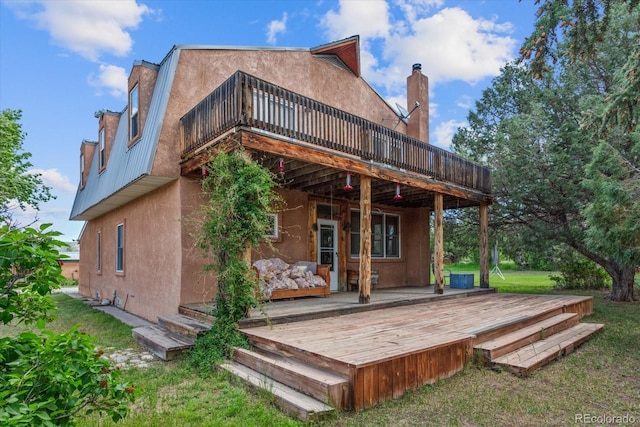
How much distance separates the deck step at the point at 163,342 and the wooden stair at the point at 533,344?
4001 millimetres

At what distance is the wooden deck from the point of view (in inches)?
149

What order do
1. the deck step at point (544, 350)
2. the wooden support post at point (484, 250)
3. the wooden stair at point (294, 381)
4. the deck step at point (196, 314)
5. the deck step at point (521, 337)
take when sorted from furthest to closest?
the wooden support post at point (484, 250) < the deck step at point (196, 314) < the deck step at point (521, 337) < the deck step at point (544, 350) < the wooden stair at point (294, 381)

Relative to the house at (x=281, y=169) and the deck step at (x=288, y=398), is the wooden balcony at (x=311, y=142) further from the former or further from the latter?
the deck step at (x=288, y=398)

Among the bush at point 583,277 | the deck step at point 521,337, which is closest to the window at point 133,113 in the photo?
the deck step at point 521,337

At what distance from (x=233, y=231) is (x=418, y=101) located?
8.70 metres

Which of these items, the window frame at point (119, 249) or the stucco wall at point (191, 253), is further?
the window frame at point (119, 249)

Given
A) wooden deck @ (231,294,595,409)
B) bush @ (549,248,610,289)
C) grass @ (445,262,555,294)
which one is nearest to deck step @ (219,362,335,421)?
wooden deck @ (231,294,595,409)

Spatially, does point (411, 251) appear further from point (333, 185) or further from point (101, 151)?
point (101, 151)

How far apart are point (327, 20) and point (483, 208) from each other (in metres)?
8.57

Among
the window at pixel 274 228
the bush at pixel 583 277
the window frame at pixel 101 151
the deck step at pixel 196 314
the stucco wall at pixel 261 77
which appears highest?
the stucco wall at pixel 261 77

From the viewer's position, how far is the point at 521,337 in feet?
18.4

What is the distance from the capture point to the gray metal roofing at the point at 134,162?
7340 mm

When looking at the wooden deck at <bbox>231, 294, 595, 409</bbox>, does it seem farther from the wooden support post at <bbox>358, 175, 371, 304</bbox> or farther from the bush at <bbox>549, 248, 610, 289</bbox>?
the bush at <bbox>549, 248, 610, 289</bbox>

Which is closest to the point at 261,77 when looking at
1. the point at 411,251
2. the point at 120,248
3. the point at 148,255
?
the point at 148,255
